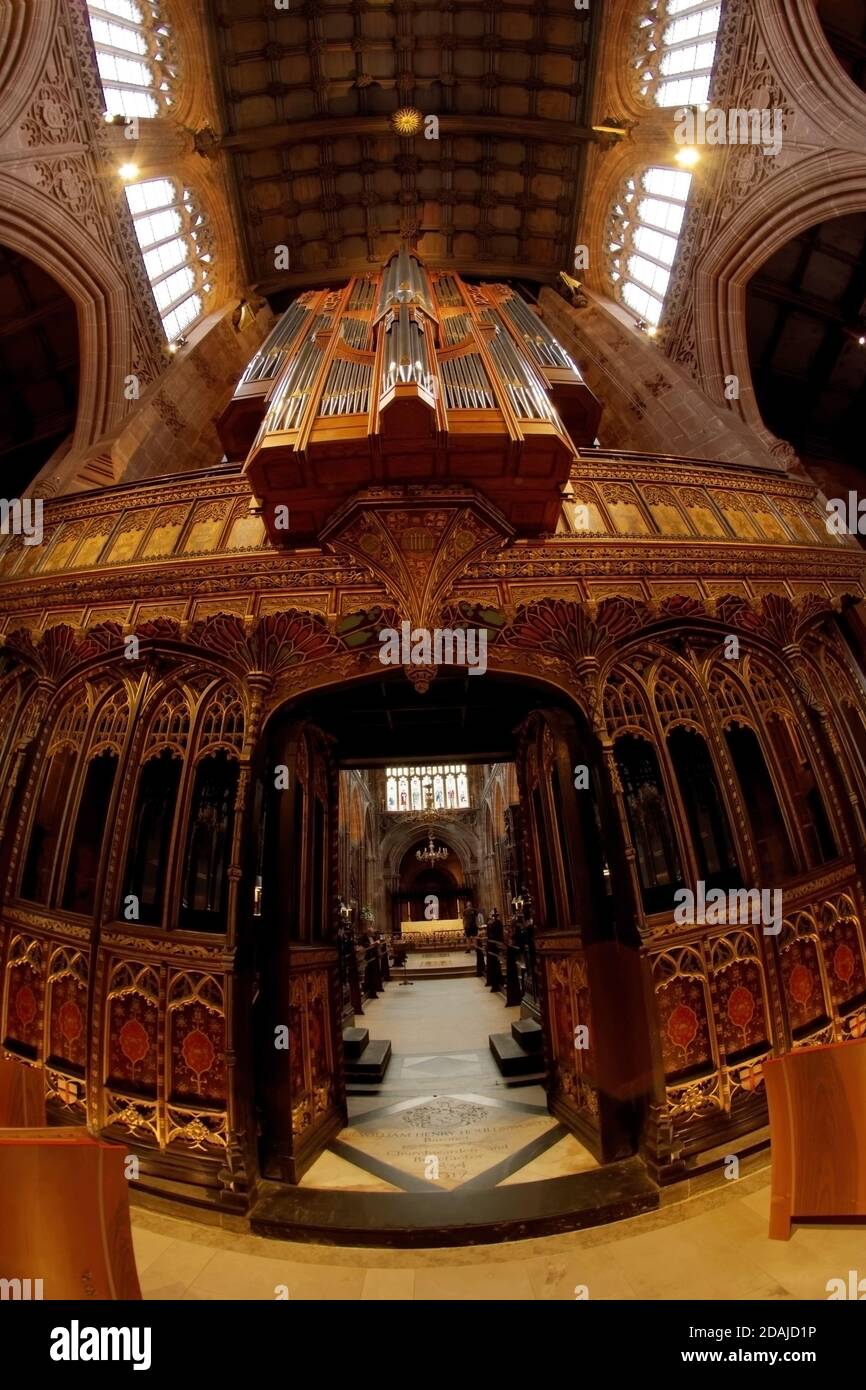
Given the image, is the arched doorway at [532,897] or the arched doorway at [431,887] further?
the arched doorway at [431,887]

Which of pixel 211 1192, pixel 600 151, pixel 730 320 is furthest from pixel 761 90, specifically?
pixel 211 1192

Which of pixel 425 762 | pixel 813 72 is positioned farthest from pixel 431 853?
pixel 813 72

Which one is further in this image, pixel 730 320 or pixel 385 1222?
pixel 730 320

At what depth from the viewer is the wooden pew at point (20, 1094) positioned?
11.8 ft

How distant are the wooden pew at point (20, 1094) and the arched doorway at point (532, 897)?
5.22ft

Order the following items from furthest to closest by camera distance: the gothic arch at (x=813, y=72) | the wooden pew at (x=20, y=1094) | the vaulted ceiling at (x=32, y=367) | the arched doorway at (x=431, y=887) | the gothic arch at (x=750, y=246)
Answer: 1. the arched doorway at (x=431, y=887)
2. the vaulted ceiling at (x=32, y=367)
3. the gothic arch at (x=750, y=246)
4. the gothic arch at (x=813, y=72)
5. the wooden pew at (x=20, y=1094)

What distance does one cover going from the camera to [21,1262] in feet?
8.01

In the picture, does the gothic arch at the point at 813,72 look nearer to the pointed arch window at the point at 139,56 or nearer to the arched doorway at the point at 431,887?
the pointed arch window at the point at 139,56

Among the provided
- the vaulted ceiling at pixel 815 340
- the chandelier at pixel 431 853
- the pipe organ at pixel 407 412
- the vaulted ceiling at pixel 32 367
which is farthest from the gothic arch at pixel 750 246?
the chandelier at pixel 431 853

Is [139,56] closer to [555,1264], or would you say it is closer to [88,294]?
[88,294]

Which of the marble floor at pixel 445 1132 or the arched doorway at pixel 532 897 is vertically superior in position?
the arched doorway at pixel 532 897
